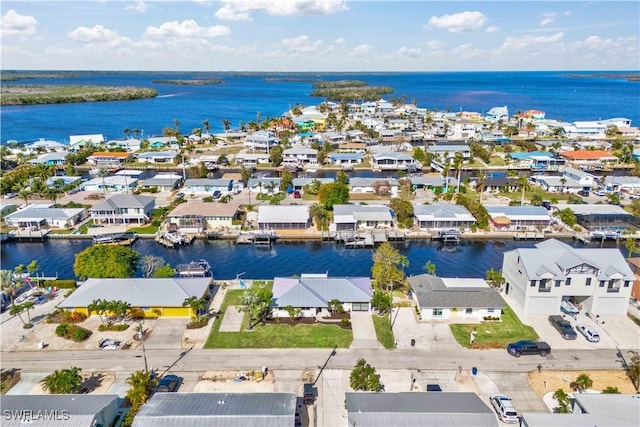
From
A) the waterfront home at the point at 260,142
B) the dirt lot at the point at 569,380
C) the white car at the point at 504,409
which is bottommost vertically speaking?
the dirt lot at the point at 569,380

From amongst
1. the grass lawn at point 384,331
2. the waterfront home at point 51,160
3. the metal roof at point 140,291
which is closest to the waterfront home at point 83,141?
the waterfront home at point 51,160

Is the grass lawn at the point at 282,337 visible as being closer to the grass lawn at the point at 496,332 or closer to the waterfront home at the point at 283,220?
the grass lawn at the point at 496,332

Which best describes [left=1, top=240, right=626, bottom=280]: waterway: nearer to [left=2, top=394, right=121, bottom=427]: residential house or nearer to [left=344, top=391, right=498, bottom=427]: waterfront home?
[left=2, top=394, right=121, bottom=427]: residential house

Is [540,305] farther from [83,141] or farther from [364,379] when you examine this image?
[83,141]

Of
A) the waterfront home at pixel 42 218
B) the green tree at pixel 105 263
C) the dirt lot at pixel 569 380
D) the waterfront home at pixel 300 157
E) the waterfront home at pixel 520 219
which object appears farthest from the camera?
the waterfront home at pixel 300 157

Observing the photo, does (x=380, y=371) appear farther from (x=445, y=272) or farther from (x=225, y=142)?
(x=225, y=142)

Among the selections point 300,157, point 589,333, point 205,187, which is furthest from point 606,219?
point 205,187
